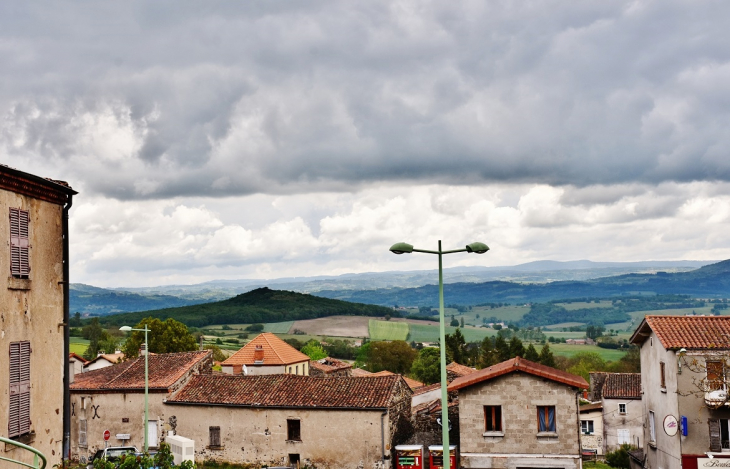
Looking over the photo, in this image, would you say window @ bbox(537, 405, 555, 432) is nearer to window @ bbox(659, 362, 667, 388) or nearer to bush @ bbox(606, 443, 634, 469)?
window @ bbox(659, 362, 667, 388)

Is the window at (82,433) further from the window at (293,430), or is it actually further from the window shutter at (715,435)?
the window shutter at (715,435)

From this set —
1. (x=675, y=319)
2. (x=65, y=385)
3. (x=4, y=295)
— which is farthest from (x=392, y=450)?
(x=4, y=295)

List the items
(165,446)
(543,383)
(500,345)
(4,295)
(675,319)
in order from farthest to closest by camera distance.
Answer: (500,345)
(675,319)
(543,383)
(165,446)
(4,295)

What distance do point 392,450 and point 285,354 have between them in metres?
28.5

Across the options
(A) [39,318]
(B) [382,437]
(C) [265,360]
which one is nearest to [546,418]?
(B) [382,437]

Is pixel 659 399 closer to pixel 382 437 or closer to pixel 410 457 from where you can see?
pixel 410 457

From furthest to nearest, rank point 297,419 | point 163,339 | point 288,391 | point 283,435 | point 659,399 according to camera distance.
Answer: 1. point 163,339
2. point 288,391
3. point 283,435
4. point 297,419
5. point 659,399

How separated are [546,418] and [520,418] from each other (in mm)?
1282

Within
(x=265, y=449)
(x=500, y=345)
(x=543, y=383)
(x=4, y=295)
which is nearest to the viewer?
(x=4, y=295)

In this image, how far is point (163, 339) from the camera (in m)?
82.1

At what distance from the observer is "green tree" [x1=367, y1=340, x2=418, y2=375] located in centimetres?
13138

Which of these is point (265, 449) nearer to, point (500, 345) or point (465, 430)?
point (465, 430)

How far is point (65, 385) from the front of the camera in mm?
17922

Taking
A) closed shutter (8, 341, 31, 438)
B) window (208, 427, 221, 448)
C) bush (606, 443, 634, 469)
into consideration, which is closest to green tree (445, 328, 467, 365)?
bush (606, 443, 634, 469)
